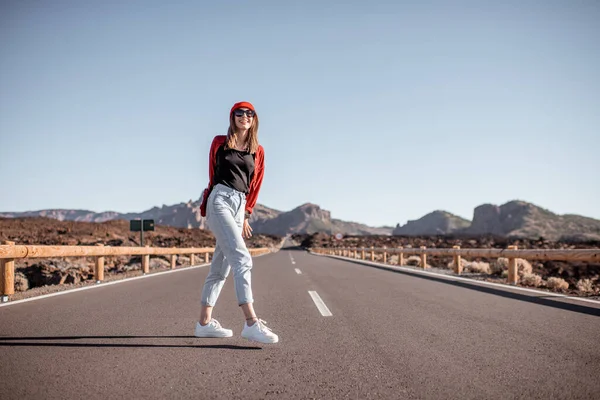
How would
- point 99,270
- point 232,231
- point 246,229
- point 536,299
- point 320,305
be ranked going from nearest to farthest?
point 232,231 → point 246,229 → point 320,305 → point 536,299 → point 99,270

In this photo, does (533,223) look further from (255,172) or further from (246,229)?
(255,172)

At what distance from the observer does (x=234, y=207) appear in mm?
3900

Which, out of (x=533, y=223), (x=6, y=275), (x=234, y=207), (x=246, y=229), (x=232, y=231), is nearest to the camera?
(x=232, y=231)

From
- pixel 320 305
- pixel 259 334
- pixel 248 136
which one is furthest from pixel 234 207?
pixel 320 305

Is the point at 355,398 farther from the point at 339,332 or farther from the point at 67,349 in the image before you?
the point at 67,349

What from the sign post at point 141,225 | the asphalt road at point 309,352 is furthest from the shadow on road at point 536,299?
the sign post at point 141,225

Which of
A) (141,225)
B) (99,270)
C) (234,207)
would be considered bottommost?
(99,270)

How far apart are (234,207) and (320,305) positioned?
112 inches

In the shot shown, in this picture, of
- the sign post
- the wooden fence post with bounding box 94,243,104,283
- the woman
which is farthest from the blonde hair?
the sign post

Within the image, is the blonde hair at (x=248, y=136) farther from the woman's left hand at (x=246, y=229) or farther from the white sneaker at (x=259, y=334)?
the white sneaker at (x=259, y=334)

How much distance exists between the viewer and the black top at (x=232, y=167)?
12.6 feet

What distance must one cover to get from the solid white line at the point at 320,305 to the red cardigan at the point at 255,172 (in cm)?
196

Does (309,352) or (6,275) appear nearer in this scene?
(309,352)

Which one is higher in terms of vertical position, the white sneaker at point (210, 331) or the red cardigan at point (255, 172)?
the red cardigan at point (255, 172)
